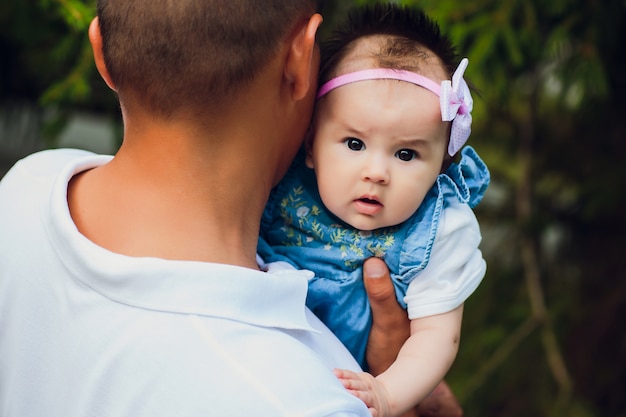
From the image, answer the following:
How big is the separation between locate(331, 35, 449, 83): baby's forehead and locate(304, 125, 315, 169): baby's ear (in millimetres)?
117

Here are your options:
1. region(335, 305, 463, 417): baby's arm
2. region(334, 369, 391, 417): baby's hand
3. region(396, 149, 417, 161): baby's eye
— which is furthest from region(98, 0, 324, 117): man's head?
region(335, 305, 463, 417): baby's arm

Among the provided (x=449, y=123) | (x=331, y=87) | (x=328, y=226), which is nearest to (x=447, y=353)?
(x=328, y=226)

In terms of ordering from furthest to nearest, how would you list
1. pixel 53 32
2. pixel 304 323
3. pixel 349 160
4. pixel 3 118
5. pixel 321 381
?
pixel 3 118 → pixel 53 32 → pixel 349 160 → pixel 304 323 → pixel 321 381

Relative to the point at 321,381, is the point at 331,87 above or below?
above

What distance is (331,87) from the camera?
164 centimetres

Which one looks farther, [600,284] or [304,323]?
[600,284]

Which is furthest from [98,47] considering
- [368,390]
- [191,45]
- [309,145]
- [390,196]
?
[368,390]

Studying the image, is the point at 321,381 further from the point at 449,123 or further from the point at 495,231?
the point at 495,231

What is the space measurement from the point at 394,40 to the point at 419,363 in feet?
1.96

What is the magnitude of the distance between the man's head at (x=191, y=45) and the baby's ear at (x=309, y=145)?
342mm

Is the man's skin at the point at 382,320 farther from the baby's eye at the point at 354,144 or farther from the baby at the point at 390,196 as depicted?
the baby's eye at the point at 354,144

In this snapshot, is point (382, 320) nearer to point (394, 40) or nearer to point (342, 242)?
point (342, 242)

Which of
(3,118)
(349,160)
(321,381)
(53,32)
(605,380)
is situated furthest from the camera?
(3,118)

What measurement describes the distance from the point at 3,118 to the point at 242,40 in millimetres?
2765
